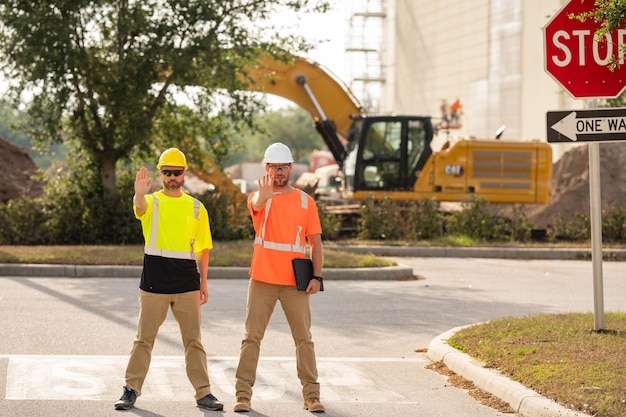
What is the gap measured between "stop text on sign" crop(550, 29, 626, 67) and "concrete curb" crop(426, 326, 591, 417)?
A: 8.89 ft

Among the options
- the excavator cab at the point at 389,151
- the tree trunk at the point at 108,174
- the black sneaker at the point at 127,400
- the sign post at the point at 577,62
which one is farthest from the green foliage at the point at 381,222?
the black sneaker at the point at 127,400

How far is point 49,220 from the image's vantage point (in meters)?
22.6

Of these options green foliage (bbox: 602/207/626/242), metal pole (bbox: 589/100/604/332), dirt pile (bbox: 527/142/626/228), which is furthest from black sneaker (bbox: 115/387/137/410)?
dirt pile (bbox: 527/142/626/228)

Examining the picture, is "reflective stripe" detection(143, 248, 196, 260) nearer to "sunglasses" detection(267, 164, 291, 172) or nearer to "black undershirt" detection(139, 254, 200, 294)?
"black undershirt" detection(139, 254, 200, 294)

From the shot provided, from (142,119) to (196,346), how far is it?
585 inches

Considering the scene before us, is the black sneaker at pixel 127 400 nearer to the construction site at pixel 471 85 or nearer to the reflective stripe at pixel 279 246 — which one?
the reflective stripe at pixel 279 246

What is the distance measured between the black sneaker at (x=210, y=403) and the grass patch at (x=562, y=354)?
7.38ft

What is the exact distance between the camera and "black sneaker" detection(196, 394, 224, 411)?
7855 mm

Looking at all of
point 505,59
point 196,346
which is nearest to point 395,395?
point 196,346

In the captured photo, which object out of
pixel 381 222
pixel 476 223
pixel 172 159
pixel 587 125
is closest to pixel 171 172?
pixel 172 159

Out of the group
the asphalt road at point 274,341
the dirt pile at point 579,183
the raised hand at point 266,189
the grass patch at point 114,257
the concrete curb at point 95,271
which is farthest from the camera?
the dirt pile at point 579,183

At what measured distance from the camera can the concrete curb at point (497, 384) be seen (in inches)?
301

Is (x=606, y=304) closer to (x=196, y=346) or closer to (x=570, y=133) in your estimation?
(x=570, y=133)

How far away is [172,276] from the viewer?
313 inches
